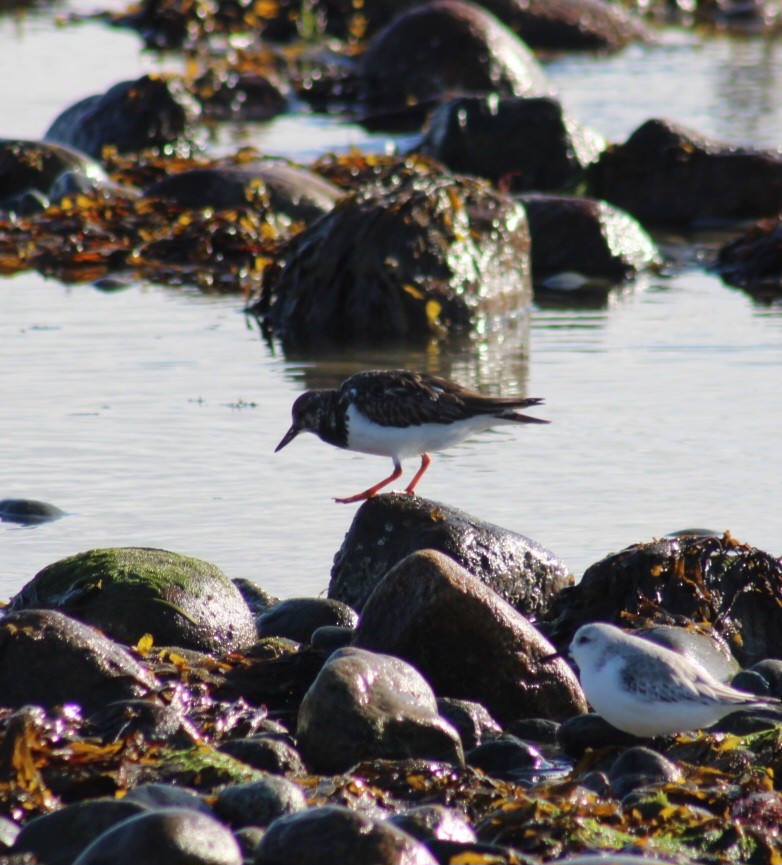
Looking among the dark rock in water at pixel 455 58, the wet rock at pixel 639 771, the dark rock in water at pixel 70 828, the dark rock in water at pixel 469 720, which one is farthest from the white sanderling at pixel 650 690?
the dark rock in water at pixel 455 58

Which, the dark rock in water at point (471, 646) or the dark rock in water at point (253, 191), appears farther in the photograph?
the dark rock in water at point (253, 191)

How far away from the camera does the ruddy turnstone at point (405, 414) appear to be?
267 inches

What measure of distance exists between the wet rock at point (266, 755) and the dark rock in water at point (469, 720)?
0.54 metres

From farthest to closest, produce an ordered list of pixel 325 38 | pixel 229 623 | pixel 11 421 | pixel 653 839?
pixel 325 38, pixel 11 421, pixel 229 623, pixel 653 839

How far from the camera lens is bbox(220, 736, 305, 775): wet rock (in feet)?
14.8

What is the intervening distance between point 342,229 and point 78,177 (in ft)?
14.3

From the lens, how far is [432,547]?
585 cm

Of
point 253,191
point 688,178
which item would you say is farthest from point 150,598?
point 688,178

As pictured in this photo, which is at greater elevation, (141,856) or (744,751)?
(141,856)

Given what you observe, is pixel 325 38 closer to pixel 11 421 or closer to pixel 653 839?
pixel 11 421

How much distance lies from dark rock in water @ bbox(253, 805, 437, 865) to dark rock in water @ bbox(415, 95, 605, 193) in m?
12.8

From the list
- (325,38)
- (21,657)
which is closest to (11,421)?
(21,657)

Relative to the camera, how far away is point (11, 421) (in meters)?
8.30

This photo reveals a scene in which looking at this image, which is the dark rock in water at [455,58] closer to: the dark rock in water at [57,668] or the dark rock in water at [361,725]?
the dark rock in water at [57,668]
